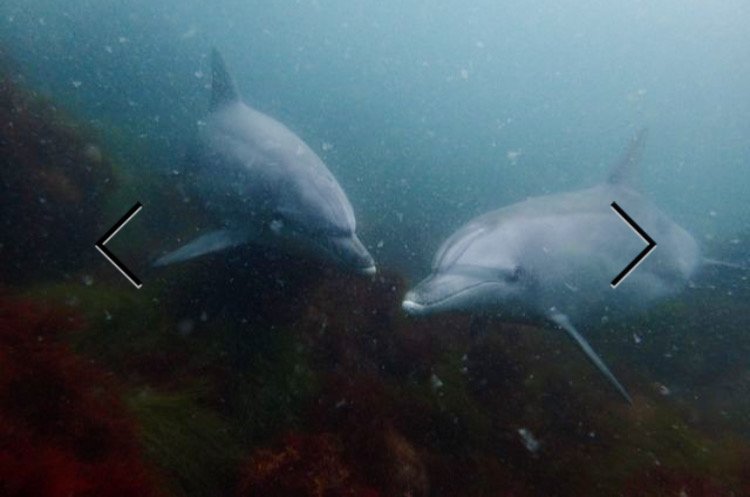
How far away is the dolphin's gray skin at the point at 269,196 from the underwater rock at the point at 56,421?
5.14 feet

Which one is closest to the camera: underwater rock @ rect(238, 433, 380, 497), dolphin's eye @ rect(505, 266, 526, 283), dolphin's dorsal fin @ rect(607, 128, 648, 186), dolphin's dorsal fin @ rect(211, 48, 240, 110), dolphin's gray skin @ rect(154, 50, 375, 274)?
underwater rock @ rect(238, 433, 380, 497)

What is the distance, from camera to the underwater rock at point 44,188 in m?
6.94

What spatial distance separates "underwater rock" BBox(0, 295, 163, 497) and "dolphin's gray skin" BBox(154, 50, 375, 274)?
157cm

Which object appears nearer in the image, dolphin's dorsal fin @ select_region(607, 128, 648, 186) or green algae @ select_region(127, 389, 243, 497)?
green algae @ select_region(127, 389, 243, 497)

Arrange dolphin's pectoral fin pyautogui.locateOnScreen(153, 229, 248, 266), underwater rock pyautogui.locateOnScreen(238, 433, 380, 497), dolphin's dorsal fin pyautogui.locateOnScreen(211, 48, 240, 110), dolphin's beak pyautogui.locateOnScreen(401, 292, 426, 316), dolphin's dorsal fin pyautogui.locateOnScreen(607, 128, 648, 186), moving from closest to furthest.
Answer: underwater rock pyautogui.locateOnScreen(238, 433, 380, 497)
dolphin's beak pyautogui.locateOnScreen(401, 292, 426, 316)
dolphin's pectoral fin pyautogui.locateOnScreen(153, 229, 248, 266)
dolphin's dorsal fin pyautogui.locateOnScreen(211, 48, 240, 110)
dolphin's dorsal fin pyautogui.locateOnScreen(607, 128, 648, 186)

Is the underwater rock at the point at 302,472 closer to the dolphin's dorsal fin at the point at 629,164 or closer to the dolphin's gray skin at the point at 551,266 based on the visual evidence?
the dolphin's gray skin at the point at 551,266

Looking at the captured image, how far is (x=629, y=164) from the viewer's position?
898cm

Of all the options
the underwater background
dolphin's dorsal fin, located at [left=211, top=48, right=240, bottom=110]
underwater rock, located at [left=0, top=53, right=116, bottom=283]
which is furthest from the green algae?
dolphin's dorsal fin, located at [left=211, top=48, right=240, bottom=110]

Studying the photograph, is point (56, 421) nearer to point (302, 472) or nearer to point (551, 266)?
point (302, 472)

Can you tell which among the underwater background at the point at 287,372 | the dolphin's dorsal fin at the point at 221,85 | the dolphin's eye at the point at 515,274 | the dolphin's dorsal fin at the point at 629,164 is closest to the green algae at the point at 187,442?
the underwater background at the point at 287,372

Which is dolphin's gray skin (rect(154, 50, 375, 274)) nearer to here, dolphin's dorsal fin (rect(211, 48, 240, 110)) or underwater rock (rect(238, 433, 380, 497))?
dolphin's dorsal fin (rect(211, 48, 240, 110))

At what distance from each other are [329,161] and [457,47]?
151 meters

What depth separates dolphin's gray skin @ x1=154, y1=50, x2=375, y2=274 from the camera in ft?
18.7

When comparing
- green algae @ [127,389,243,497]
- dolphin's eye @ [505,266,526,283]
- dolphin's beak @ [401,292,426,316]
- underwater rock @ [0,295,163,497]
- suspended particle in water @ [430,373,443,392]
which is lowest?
green algae @ [127,389,243,497]
